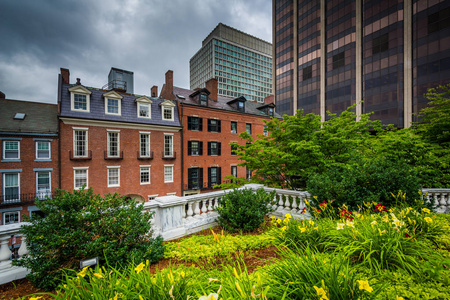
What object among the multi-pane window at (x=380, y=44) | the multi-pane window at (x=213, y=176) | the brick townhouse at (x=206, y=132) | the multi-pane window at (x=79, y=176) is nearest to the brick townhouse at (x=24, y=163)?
the multi-pane window at (x=79, y=176)

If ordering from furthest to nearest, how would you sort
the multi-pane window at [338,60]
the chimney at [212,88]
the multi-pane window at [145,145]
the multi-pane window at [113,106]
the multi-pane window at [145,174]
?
the multi-pane window at [338,60], the chimney at [212,88], the multi-pane window at [145,145], the multi-pane window at [145,174], the multi-pane window at [113,106]

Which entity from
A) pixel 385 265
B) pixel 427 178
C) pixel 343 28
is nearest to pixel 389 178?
pixel 385 265

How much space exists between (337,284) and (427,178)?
403 inches

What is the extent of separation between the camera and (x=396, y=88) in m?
32.3

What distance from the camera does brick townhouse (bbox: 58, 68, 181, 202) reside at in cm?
1791

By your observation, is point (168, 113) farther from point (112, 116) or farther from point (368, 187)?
point (368, 187)

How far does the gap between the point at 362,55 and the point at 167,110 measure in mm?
39036

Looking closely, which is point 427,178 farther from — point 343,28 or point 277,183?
point 343,28

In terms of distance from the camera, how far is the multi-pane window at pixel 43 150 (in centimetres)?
1714

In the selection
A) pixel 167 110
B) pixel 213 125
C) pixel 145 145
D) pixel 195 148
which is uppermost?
pixel 167 110

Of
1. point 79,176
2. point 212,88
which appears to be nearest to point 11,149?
point 79,176

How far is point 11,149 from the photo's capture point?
652 inches

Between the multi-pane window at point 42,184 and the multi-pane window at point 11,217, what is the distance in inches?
82.0

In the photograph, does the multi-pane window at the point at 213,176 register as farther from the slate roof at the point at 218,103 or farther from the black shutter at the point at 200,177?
the slate roof at the point at 218,103
